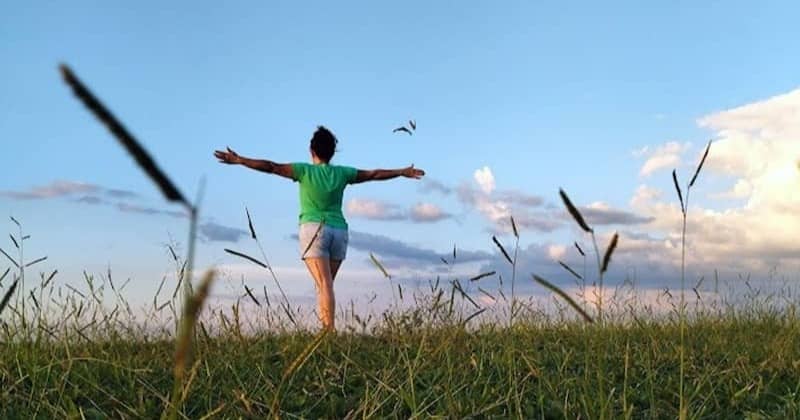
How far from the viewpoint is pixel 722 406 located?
5.25m

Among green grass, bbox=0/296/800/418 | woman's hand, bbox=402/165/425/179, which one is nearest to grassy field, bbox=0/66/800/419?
green grass, bbox=0/296/800/418

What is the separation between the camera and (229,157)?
9750 millimetres

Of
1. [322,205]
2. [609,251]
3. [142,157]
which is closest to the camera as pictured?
[142,157]

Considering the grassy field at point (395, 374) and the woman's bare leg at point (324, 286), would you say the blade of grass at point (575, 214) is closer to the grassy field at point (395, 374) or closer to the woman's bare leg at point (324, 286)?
the grassy field at point (395, 374)

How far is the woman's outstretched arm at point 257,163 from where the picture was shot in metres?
9.73

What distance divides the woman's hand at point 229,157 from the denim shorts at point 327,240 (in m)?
1.10

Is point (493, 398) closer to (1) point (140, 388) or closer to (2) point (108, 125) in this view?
(1) point (140, 388)

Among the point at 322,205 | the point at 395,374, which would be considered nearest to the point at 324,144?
the point at 322,205

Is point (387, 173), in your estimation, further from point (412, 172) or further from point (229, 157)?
point (229, 157)

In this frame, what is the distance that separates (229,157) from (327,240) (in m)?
1.53

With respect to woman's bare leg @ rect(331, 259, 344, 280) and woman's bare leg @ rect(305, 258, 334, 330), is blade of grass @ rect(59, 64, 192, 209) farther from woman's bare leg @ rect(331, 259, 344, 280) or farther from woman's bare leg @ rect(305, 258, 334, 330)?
woman's bare leg @ rect(331, 259, 344, 280)

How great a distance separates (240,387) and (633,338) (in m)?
4.27

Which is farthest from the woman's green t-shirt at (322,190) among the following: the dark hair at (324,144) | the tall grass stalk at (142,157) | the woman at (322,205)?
the tall grass stalk at (142,157)

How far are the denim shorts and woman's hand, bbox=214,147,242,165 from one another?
1.10 metres
